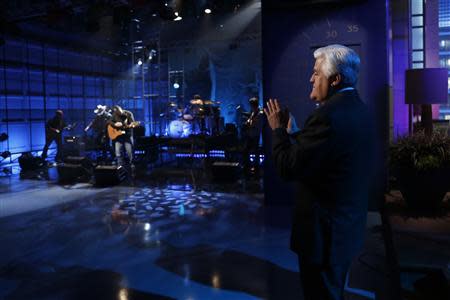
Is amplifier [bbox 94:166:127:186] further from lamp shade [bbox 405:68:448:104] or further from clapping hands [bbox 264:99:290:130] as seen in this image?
clapping hands [bbox 264:99:290:130]

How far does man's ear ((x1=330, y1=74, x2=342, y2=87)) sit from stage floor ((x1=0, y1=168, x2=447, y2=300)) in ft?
6.35

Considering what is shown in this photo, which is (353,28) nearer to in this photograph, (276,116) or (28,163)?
(276,116)

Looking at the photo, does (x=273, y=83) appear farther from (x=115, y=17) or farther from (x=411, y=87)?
(x=115, y=17)

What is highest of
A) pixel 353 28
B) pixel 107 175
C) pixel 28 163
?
pixel 353 28

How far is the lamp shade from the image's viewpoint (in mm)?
6371

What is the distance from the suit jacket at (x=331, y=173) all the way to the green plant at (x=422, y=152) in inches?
142

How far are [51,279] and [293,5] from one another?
4.50 meters

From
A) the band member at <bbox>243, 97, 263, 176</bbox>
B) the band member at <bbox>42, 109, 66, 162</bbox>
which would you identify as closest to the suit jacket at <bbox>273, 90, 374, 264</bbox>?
the band member at <bbox>243, 97, 263, 176</bbox>

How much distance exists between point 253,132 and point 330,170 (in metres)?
7.12

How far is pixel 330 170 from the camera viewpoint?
6.36ft

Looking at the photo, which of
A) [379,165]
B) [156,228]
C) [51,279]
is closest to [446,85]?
[379,165]

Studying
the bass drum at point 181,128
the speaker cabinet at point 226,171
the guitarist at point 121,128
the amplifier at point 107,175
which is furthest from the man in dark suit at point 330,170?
the bass drum at point 181,128

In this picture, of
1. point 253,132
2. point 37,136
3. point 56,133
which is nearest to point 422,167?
point 253,132

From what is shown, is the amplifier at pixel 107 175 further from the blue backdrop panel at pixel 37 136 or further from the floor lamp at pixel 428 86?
the blue backdrop panel at pixel 37 136
